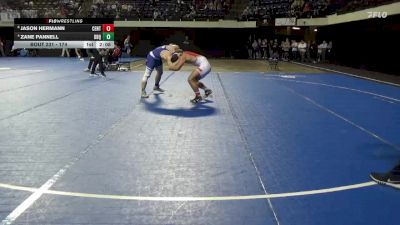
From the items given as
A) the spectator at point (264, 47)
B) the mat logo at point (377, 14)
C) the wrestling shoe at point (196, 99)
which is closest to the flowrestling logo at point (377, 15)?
the mat logo at point (377, 14)

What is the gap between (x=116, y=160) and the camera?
5.23 m

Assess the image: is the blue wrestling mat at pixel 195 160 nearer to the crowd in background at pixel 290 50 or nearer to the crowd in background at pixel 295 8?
the crowd in background at pixel 295 8

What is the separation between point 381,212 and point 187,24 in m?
27.3

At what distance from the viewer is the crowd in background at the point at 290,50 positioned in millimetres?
26125

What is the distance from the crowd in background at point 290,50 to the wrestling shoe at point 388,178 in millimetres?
19769

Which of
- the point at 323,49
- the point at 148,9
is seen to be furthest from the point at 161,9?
the point at 323,49

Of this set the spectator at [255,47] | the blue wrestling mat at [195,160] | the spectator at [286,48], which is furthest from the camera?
the spectator at [255,47]

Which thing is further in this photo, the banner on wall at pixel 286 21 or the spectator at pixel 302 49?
the spectator at pixel 302 49

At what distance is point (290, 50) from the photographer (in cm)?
2864

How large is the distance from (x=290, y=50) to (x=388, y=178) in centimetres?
2507

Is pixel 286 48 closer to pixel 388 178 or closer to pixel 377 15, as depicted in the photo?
pixel 377 15

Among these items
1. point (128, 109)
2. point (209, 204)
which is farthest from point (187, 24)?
point (209, 204)

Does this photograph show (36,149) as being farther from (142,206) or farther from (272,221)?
(272,221)
